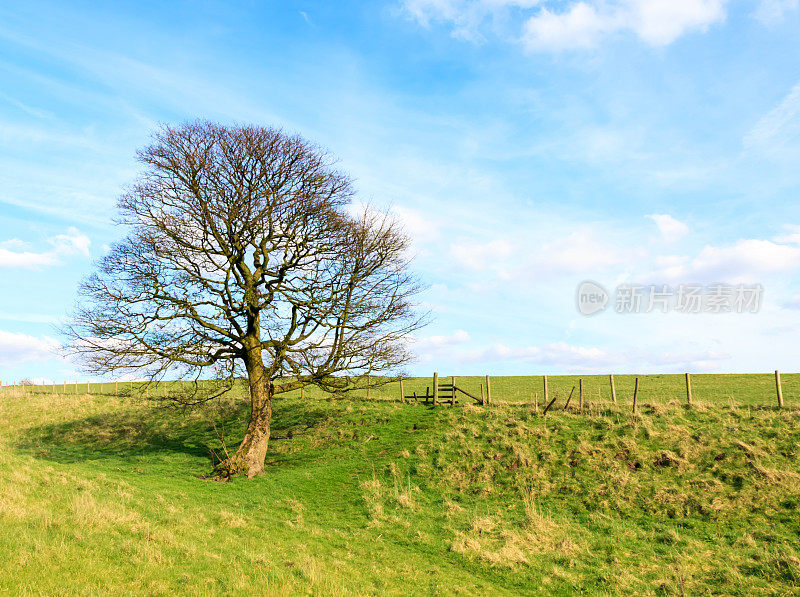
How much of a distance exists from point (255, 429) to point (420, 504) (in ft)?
30.0

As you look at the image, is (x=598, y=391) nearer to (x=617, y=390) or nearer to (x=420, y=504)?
Result: (x=617, y=390)

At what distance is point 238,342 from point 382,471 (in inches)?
370

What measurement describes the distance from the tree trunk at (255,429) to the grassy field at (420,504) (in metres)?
1.56

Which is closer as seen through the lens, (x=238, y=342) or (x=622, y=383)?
(x=238, y=342)

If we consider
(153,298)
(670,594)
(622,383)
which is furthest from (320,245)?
(622,383)

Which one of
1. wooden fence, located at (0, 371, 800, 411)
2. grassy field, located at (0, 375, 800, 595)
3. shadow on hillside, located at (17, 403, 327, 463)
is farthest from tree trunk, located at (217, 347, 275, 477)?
wooden fence, located at (0, 371, 800, 411)

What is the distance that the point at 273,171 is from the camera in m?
24.2

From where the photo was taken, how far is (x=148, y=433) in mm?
30484

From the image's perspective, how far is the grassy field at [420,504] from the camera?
10.3 metres

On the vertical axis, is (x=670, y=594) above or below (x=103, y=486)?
below

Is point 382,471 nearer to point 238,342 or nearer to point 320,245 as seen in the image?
point 238,342

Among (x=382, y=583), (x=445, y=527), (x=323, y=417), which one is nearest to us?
(x=382, y=583)

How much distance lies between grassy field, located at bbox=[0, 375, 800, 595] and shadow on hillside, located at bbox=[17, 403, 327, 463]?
7.4 inches

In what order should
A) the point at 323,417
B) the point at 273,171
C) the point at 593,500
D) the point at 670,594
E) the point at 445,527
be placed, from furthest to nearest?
the point at 323,417, the point at 273,171, the point at 593,500, the point at 445,527, the point at 670,594
